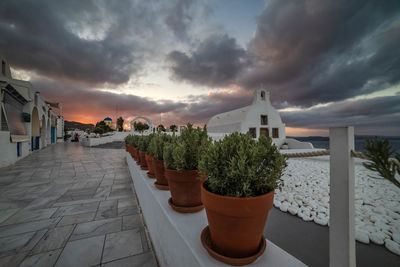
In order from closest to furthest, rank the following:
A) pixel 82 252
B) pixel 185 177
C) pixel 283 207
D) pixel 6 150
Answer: pixel 185 177
pixel 82 252
pixel 283 207
pixel 6 150

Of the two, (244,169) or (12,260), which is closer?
(244,169)

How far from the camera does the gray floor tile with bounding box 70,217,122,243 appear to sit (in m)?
2.24

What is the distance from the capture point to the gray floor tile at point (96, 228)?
7.36 ft

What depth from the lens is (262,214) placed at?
3.14 feet

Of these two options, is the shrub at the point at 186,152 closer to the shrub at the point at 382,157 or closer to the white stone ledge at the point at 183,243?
the white stone ledge at the point at 183,243

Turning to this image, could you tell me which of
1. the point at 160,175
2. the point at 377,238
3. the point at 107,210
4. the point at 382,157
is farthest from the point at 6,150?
the point at 377,238

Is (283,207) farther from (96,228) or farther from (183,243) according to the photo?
(96,228)

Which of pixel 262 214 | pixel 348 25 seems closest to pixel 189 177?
pixel 262 214

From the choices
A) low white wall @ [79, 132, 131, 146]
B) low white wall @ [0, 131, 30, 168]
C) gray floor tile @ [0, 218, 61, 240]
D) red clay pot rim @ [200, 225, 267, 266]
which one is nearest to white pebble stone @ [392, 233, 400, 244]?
red clay pot rim @ [200, 225, 267, 266]

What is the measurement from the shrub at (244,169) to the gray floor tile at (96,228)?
7.45ft

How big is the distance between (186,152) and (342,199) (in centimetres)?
119

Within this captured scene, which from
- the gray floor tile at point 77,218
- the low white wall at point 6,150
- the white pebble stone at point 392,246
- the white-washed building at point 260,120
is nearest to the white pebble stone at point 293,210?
the white pebble stone at point 392,246

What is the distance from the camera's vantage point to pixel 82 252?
1.91 m

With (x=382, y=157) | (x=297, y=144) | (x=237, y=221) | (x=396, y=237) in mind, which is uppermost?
(x=382, y=157)
